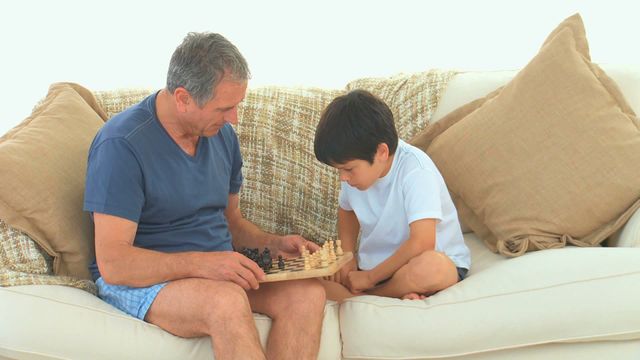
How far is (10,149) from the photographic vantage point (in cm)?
232

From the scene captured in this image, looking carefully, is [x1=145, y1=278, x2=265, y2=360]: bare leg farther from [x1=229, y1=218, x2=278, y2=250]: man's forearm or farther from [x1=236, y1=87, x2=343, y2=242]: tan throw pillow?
[x1=236, y1=87, x2=343, y2=242]: tan throw pillow

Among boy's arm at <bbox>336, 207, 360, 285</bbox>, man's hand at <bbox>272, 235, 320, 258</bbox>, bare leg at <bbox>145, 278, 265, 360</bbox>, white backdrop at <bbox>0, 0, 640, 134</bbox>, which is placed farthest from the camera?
white backdrop at <bbox>0, 0, 640, 134</bbox>

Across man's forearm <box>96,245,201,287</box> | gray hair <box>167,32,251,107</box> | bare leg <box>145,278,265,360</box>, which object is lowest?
bare leg <box>145,278,265,360</box>

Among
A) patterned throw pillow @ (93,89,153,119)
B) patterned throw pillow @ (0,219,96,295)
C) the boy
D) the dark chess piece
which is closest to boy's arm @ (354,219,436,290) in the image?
the boy

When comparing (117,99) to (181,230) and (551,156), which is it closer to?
(181,230)

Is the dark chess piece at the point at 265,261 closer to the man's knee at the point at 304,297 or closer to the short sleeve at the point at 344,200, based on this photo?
the man's knee at the point at 304,297

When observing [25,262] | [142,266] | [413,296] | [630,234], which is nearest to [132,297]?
[142,266]

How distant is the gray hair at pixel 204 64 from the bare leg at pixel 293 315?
0.56 meters

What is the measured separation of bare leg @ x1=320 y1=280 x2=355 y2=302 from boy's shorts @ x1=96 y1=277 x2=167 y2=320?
51cm

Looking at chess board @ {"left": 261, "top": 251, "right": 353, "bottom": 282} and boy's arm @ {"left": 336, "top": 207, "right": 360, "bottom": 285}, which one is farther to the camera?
boy's arm @ {"left": 336, "top": 207, "right": 360, "bottom": 285}

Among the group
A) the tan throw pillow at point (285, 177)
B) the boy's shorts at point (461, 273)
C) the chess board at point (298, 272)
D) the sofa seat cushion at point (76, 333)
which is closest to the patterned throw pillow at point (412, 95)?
the tan throw pillow at point (285, 177)

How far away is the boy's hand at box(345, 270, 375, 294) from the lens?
94.0 inches

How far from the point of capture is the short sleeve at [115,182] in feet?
6.75

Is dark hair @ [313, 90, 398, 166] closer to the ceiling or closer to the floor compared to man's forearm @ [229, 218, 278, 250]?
closer to the ceiling
